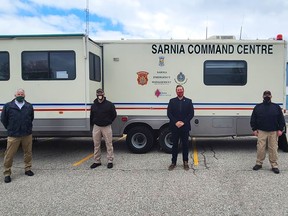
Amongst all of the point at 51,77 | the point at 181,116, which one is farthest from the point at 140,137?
the point at 51,77

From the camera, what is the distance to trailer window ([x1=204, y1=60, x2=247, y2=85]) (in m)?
8.30

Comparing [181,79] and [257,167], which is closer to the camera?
[257,167]

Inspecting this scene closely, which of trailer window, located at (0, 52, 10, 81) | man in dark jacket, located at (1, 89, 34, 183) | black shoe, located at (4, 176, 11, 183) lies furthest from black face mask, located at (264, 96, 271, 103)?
trailer window, located at (0, 52, 10, 81)

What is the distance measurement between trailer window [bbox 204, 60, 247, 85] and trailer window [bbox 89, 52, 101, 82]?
2801mm

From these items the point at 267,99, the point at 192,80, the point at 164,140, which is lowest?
the point at 164,140

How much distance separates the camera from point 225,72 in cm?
832

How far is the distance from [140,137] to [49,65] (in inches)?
116

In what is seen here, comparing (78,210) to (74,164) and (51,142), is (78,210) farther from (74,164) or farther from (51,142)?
(51,142)

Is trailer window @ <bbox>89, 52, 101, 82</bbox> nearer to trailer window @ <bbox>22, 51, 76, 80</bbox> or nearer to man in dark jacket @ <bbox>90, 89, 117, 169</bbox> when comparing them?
trailer window @ <bbox>22, 51, 76, 80</bbox>

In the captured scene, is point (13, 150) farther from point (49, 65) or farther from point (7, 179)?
point (49, 65)

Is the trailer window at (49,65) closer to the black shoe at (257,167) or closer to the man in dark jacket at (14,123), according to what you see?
the man in dark jacket at (14,123)

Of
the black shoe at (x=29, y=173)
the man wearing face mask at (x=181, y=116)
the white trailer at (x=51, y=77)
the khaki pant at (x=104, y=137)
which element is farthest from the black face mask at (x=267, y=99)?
the black shoe at (x=29, y=173)

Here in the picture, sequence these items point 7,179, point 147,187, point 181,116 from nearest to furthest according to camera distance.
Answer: point 147,187 < point 7,179 < point 181,116

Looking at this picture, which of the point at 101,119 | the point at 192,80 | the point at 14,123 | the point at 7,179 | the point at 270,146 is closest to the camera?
the point at 7,179
